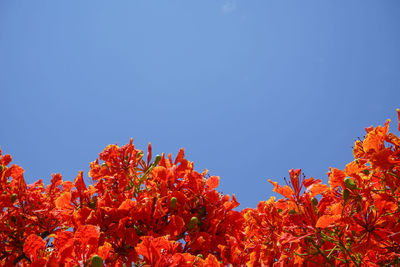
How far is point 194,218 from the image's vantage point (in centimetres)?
238

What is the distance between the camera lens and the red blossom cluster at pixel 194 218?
1683 mm

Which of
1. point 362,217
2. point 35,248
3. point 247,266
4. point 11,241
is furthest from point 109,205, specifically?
point 362,217

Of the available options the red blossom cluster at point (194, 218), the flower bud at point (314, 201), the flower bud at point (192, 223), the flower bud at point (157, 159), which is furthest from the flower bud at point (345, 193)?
the flower bud at point (157, 159)

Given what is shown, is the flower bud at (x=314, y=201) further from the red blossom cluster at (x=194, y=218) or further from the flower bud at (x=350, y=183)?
the flower bud at (x=350, y=183)

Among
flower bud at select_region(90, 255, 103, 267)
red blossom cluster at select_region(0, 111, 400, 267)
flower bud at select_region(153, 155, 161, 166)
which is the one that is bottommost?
flower bud at select_region(90, 255, 103, 267)

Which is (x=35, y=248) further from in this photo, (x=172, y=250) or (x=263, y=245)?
(x=263, y=245)

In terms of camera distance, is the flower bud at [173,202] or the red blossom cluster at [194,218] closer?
the red blossom cluster at [194,218]

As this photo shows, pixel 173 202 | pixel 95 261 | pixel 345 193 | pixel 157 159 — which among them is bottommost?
pixel 95 261

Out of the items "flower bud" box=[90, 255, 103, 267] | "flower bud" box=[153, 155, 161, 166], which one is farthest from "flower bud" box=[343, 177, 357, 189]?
"flower bud" box=[153, 155, 161, 166]

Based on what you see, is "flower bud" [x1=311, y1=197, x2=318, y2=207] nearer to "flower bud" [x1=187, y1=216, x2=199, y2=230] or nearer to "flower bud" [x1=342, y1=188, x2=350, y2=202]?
"flower bud" [x1=342, y1=188, x2=350, y2=202]

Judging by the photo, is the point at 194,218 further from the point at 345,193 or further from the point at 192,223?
the point at 345,193

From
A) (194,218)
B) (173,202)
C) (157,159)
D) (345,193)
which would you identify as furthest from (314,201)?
(157,159)

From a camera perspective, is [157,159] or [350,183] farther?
[157,159]

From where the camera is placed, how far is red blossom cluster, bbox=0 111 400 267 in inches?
66.2
